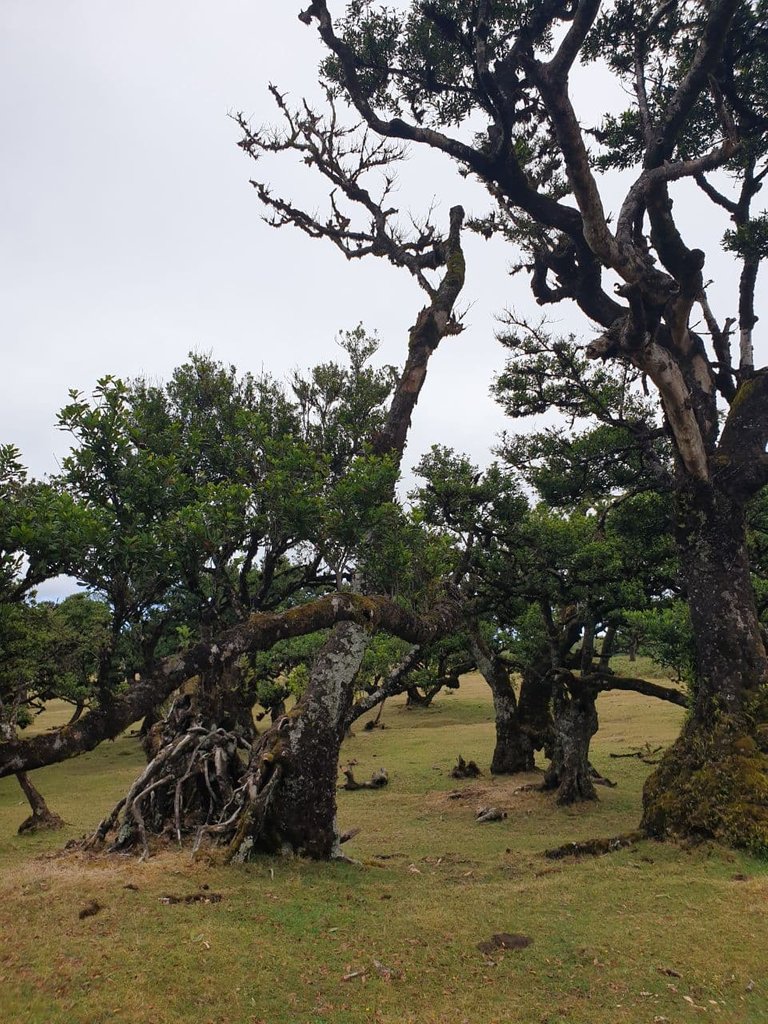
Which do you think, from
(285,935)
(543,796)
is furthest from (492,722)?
(285,935)

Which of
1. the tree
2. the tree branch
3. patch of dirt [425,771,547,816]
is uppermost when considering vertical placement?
the tree

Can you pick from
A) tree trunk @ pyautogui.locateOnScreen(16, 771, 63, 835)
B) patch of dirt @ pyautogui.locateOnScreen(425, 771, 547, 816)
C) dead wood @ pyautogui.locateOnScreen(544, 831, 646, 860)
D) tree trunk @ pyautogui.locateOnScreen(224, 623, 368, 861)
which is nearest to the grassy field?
dead wood @ pyautogui.locateOnScreen(544, 831, 646, 860)

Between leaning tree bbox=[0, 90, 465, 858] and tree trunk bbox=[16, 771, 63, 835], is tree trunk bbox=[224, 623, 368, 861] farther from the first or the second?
tree trunk bbox=[16, 771, 63, 835]

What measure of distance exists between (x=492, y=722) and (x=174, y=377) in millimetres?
26153

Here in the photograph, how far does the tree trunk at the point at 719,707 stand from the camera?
10.3m

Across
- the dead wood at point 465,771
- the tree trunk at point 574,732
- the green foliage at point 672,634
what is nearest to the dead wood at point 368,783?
the dead wood at point 465,771

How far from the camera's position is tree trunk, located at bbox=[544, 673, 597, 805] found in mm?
16594

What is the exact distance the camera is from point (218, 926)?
7.60m

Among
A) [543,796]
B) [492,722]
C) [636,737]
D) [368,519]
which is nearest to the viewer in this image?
[368,519]

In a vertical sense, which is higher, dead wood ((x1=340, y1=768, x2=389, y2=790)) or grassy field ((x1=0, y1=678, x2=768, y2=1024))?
grassy field ((x1=0, y1=678, x2=768, y2=1024))

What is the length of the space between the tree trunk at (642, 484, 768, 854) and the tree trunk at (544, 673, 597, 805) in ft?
15.5

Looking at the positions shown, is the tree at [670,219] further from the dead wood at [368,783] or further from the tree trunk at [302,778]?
the dead wood at [368,783]

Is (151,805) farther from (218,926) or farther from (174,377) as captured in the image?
(174,377)

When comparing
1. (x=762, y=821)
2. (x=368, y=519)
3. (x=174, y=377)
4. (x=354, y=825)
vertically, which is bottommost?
(x=354, y=825)
